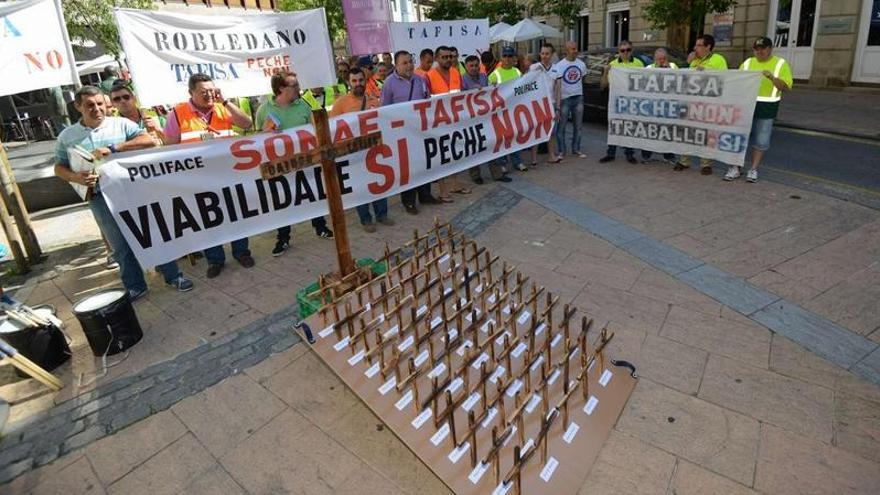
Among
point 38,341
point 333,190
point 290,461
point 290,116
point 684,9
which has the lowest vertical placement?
point 290,461

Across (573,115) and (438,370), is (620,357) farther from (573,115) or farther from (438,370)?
(573,115)

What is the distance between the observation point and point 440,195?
7047 mm

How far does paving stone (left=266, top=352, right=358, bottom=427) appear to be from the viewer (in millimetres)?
3234

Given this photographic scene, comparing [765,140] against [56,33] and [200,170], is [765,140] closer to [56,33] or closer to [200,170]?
[200,170]

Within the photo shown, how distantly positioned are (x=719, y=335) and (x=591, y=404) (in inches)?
55.4

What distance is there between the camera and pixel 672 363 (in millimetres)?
3455

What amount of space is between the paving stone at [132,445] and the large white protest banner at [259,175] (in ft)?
5.27

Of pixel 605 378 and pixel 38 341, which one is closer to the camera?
pixel 605 378

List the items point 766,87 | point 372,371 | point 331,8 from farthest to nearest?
point 331,8, point 766,87, point 372,371

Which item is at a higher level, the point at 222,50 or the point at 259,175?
the point at 222,50

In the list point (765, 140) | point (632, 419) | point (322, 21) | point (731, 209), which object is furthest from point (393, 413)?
point (765, 140)

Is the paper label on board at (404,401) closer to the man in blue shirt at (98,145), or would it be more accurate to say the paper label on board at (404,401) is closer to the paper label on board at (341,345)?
the paper label on board at (341,345)

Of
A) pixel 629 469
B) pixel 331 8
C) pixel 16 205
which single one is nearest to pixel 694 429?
pixel 629 469

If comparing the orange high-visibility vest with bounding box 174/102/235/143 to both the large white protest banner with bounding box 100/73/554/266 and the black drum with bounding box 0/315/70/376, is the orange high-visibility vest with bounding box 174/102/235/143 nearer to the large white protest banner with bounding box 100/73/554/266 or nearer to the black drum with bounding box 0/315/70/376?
the large white protest banner with bounding box 100/73/554/266
